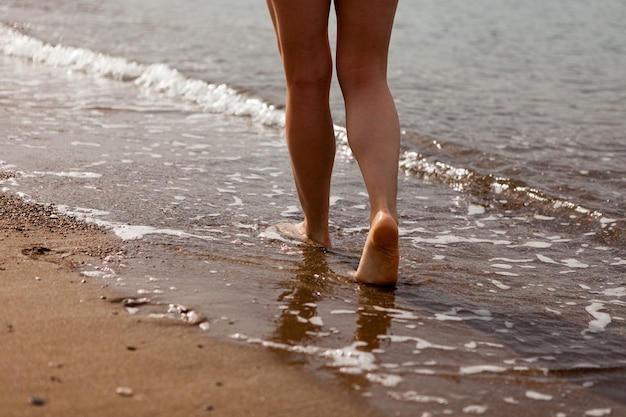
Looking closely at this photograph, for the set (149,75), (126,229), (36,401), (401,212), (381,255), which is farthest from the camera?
(149,75)

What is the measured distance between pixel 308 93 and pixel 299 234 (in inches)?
24.9

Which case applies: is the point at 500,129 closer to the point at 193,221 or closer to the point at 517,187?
the point at 517,187

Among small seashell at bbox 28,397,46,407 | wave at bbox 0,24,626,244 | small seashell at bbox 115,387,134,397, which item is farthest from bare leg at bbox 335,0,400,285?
wave at bbox 0,24,626,244

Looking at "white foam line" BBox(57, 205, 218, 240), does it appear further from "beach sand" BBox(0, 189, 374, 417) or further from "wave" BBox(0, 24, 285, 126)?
"wave" BBox(0, 24, 285, 126)

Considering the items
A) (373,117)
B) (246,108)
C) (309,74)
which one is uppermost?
(309,74)

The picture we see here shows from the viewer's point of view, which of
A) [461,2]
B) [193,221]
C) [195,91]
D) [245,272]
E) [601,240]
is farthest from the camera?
[461,2]

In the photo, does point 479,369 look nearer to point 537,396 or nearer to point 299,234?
point 537,396

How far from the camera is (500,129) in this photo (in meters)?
6.31

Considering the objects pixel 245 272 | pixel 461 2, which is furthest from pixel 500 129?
pixel 461 2

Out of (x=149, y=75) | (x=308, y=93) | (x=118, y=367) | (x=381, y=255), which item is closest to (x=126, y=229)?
(x=308, y=93)

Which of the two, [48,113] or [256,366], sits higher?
[48,113]

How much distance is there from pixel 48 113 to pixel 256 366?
3986 millimetres

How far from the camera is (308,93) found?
9.83ft

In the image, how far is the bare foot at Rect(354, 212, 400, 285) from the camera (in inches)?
108
